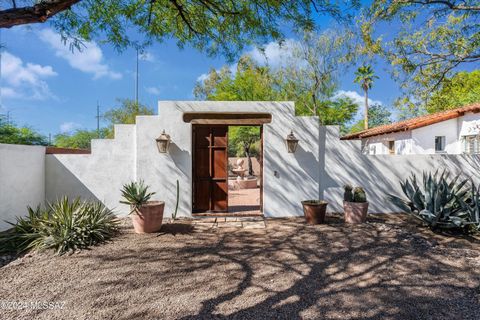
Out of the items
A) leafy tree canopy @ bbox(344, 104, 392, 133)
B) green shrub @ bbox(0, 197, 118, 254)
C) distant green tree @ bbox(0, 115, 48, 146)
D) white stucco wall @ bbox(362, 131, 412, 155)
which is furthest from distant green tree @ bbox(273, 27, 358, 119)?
leafy tree canopy @ bbox(344, 104, 392, 133)

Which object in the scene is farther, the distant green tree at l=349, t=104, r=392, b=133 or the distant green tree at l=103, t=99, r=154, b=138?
the distant green tree at l=349, t=104, r=392, b=133

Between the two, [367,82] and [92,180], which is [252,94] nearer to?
[92,180]

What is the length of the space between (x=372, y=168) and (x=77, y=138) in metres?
28.6

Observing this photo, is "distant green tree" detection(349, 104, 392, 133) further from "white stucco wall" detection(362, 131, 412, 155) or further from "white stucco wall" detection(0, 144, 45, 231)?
"white stucco wall" detection(0, 144, 45, 231)

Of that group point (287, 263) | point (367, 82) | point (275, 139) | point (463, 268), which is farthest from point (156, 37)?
point (367, 82)

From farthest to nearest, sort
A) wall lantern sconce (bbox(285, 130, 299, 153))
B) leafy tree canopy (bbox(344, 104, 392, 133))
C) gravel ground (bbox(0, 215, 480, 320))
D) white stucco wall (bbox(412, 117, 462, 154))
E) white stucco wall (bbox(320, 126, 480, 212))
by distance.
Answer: leafy tree canopy (bbox(344, 104, 392, 133))
white stucco wall (bbox(412, 117, 462, 154))
white stucco wall (bbox(320, 126, 480, 212))
wall lantern sconce (bbox(285, 130, 299, 153))
gravel ground (bbox(0, 215, 480, 320))

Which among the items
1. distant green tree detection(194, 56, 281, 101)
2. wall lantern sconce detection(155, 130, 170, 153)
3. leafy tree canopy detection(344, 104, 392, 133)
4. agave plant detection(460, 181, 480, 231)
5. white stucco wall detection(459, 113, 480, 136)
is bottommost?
agave plant detection(460, 181, 480, 231)

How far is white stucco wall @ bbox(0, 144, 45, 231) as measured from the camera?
17.6ft

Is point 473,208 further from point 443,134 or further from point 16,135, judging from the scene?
point 16,135

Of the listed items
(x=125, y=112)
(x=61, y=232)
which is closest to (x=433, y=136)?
(x=61, y=232)

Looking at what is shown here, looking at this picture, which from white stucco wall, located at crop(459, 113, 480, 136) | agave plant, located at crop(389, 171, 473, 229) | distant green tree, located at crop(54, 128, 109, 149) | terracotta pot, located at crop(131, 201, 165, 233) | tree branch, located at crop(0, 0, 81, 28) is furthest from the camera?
distant green tree, located at crop(54, 128, 109, 149)

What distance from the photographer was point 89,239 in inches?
183

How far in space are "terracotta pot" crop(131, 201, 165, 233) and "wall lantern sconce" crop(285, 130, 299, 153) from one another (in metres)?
3.79

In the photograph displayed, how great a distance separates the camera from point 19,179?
5.73m
